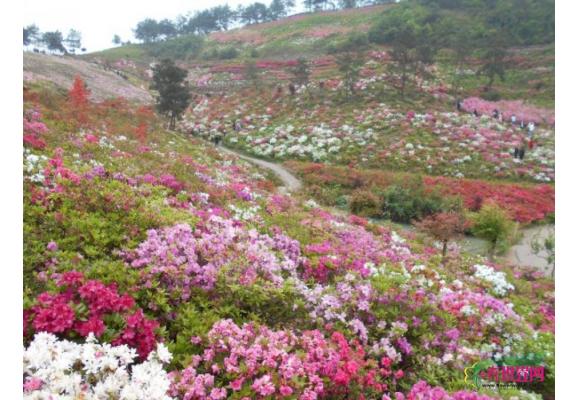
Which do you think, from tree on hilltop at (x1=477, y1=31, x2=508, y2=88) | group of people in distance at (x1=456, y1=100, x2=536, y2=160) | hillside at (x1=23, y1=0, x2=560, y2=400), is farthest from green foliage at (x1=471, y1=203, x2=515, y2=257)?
tree on hilltop at (x1=477, y1=31, x2=508, y2=88)

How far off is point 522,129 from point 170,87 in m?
29.9

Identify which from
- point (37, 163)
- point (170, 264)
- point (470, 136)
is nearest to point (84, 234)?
point (170, 264)

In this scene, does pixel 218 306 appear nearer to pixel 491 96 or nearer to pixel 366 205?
pixel 366 205

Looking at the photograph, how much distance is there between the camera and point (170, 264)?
5.77 m

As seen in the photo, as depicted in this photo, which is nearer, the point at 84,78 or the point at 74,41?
the point at 84,78

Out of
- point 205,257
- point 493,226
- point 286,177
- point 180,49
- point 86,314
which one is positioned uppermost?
point 180,49

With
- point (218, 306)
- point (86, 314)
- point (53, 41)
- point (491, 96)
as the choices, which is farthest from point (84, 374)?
point (53, 41)

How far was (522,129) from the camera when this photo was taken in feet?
109

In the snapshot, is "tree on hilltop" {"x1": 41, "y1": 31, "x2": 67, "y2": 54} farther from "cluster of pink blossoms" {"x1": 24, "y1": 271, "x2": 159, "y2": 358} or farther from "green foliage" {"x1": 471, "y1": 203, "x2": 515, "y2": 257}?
"cluster of pink blossoms" {"x1": 24, "y1": 271, "x2": 159, "y2": 358}

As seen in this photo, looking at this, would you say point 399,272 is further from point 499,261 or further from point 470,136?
point 470,136

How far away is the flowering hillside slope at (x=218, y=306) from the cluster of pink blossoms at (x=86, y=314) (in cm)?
2

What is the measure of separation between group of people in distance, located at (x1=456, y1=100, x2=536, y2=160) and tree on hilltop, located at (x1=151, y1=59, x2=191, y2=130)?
84.0ft

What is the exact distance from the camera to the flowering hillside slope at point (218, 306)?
3.95m

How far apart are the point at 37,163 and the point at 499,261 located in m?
14.9
